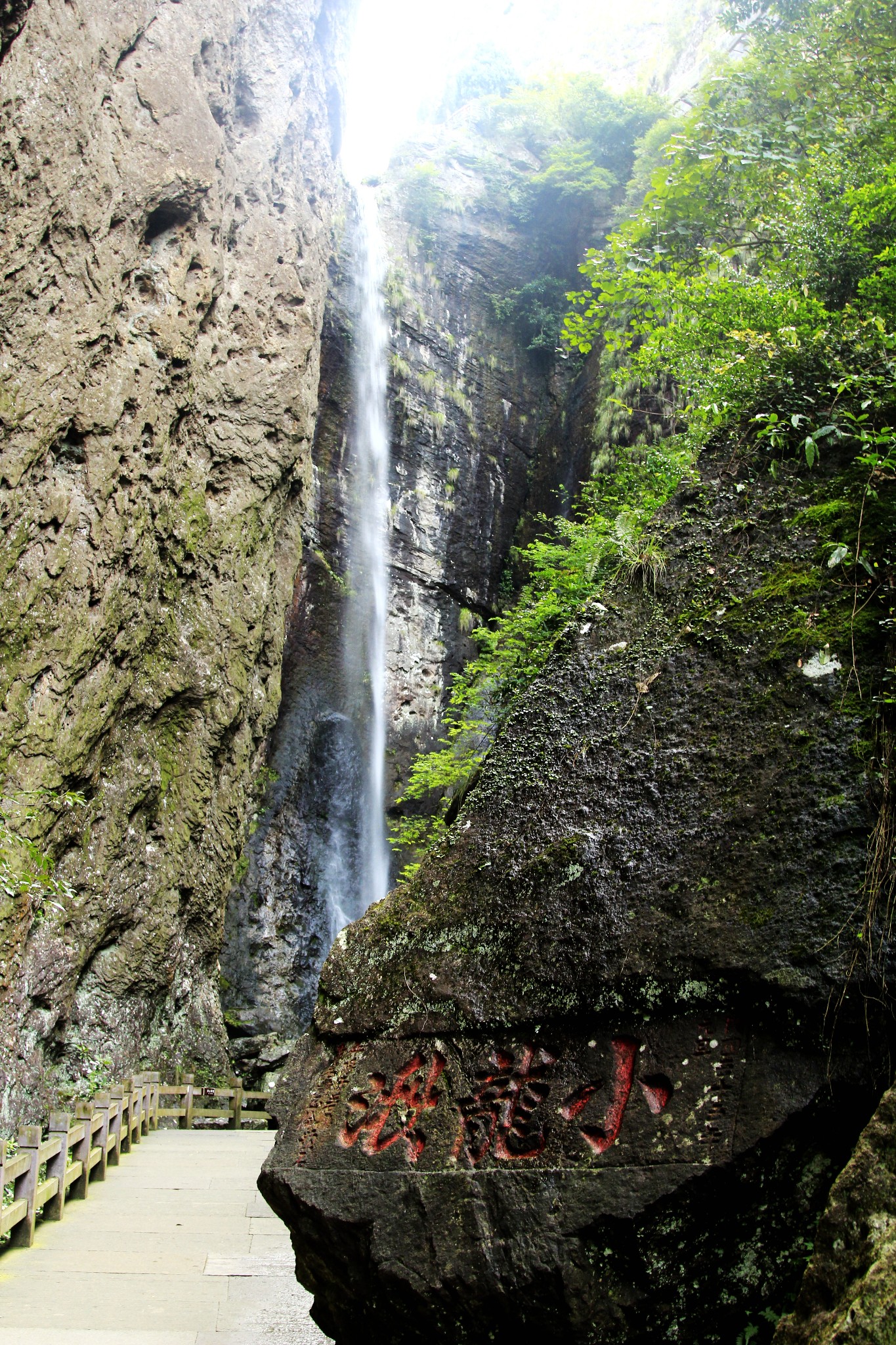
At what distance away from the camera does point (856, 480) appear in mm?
3188

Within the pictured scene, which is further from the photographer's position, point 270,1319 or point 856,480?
point 270,1319

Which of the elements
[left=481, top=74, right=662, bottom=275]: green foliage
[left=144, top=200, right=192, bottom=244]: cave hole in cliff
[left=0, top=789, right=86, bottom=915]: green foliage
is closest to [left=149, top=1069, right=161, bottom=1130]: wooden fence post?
[left=0, top=789, right=86, bottom=915]: green foliage

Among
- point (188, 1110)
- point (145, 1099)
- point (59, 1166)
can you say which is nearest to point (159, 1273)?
point (59, 1166)

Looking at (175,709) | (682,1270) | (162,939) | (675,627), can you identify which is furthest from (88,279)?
(682,1270)

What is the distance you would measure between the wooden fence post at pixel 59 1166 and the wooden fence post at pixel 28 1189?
440 mm

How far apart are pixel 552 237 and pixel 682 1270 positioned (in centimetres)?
2210

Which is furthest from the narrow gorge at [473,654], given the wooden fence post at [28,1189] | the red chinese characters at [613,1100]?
the wooden fence post at [28,1189]

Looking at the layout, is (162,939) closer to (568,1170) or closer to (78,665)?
(78,665)

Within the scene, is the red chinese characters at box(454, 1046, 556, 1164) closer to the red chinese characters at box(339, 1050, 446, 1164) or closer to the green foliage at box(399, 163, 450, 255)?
the red chinese characters at box(339, 1050, 446, 1164)

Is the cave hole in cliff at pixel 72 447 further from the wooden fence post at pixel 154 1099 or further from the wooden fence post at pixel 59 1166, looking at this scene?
the wooden fence post at pixel 154 1099

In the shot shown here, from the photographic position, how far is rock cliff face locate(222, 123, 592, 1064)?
13.5 metres

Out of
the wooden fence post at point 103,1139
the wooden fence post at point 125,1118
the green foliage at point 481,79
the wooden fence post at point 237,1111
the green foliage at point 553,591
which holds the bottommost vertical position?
the wooden fence post at point 237,1111

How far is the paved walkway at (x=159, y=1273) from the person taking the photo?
3430mm

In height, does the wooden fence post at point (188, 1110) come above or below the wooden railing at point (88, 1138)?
below
